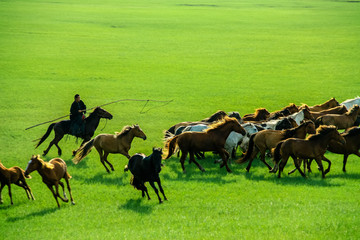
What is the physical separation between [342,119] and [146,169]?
8.54 meters

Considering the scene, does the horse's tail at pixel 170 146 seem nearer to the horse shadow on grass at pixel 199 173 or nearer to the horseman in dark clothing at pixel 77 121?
the horse shadow on grass at pixel 199 173

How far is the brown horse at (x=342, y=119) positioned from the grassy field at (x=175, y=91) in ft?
5.83

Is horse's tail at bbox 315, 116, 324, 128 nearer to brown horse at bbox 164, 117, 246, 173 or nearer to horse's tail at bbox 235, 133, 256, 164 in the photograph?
horse's tail at bbox 235, 133, 256, 164

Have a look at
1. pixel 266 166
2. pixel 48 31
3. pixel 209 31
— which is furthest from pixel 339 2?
pixel 266 166

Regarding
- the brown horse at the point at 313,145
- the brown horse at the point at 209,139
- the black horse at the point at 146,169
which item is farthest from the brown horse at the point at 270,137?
the black horse at the point at 146,169

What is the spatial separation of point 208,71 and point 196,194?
23791mm

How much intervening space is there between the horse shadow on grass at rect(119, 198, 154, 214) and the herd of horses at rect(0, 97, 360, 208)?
36cm

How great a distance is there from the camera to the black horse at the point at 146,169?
1156 cm

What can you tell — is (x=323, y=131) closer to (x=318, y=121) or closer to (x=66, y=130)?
(x=318, y=121)

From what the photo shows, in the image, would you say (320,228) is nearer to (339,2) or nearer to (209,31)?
(209,31)

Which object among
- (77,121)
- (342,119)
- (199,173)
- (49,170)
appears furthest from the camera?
(342,119)

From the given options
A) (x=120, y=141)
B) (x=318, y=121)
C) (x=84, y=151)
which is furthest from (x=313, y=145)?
(x=84, y=151)

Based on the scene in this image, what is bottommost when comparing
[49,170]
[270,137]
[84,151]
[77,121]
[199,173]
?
[199,173]

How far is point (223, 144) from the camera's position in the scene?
47.4ft
